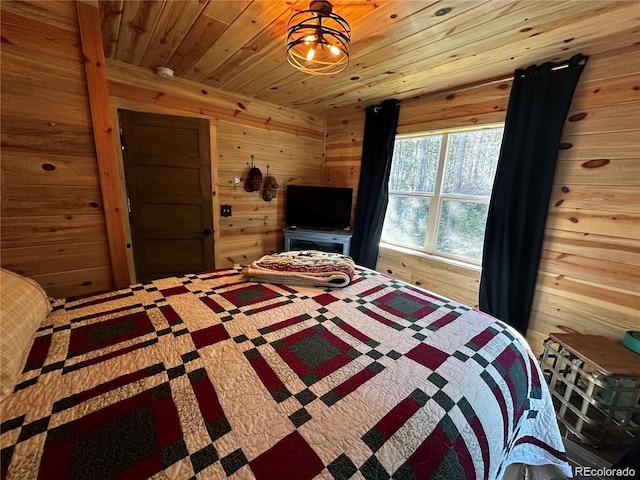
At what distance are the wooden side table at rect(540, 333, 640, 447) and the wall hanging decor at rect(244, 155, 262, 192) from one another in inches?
120

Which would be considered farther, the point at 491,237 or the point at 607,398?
the point at 491,237

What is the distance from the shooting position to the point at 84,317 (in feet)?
3.33

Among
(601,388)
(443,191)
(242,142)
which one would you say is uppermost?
(242,142)

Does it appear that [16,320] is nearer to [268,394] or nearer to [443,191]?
[268,394]

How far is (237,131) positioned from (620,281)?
3.56m

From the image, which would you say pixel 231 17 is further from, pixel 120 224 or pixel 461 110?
pixel 461 110

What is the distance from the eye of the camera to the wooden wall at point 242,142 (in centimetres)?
234

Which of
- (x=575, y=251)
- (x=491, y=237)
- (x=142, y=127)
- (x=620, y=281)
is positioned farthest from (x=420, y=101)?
(x=142, y=127)

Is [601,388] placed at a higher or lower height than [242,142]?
lower

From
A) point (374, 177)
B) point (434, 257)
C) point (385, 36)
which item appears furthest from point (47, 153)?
point (434, 257)

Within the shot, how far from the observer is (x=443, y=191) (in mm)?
2691

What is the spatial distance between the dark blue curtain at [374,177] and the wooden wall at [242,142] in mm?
879

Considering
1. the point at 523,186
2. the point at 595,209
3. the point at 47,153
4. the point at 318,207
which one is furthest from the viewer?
the point at 318,207

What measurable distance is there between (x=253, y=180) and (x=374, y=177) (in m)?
1.47
